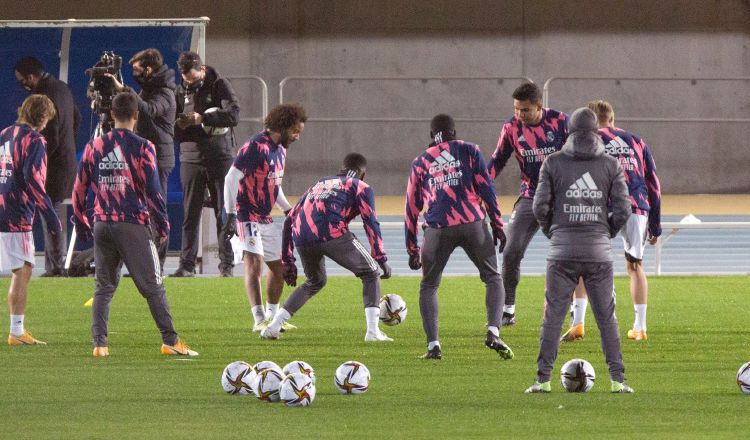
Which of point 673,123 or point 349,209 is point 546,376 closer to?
point 349,209

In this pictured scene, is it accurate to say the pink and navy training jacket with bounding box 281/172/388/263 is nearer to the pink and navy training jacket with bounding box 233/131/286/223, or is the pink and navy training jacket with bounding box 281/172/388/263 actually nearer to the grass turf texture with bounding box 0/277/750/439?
the pink and navy training jacket with bounding box 233/131/286/223

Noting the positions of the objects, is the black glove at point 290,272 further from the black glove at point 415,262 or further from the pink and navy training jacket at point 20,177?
the pink and navy training jacket at point 20,177

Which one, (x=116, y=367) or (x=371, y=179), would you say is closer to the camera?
(x=116, y=367)

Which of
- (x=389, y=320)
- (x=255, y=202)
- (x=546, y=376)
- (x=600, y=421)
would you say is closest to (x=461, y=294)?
(x=389, y=320)

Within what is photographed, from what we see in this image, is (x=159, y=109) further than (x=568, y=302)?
Yes

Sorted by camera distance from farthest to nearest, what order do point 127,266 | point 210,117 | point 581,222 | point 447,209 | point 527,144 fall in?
point 210,117 → point 527,144 → point 127,266 → point 447,209 → point 581,222

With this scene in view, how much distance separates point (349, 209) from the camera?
10.4 m

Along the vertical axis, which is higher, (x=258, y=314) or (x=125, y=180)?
(x=125, y=180)

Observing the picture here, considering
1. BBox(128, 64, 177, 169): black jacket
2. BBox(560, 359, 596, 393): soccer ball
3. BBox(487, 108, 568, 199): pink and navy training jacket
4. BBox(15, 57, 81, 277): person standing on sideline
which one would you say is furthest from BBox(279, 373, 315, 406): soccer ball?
BBox(15, 57, 81, 277): person standing on sideline

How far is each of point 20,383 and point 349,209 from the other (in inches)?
124

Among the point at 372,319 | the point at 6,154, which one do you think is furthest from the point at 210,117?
the point at 372,319

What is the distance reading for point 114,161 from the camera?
9.35 metres

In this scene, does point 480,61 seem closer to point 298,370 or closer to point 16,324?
point 16,324

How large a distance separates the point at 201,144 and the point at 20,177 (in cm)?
518
